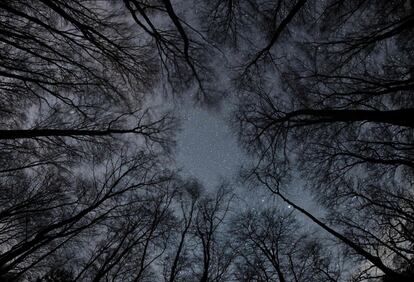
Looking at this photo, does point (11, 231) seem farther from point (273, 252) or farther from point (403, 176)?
point (403, 176)

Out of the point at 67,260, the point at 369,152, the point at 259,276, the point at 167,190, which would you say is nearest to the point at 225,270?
the point at 259,276

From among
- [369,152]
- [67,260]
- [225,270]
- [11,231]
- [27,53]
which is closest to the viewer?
[27,53]

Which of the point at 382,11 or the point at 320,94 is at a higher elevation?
the point at 382,11

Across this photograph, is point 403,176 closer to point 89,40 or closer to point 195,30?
point 195,30

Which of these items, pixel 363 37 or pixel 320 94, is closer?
pixel 363 37

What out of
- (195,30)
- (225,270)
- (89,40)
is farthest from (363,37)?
(225,270)

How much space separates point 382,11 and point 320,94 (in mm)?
2340

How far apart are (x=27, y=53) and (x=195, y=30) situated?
449 centimetres

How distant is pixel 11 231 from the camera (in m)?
9.20

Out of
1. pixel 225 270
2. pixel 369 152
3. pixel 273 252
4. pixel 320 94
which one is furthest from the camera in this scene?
pixel 225 270

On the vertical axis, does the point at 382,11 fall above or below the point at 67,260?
above

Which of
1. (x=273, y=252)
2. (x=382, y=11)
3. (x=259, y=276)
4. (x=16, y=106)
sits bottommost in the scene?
(x=259, y=276)

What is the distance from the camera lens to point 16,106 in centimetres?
680

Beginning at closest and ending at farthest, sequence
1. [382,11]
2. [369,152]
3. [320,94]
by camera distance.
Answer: [382,11] < [320,94] < [369,152]
